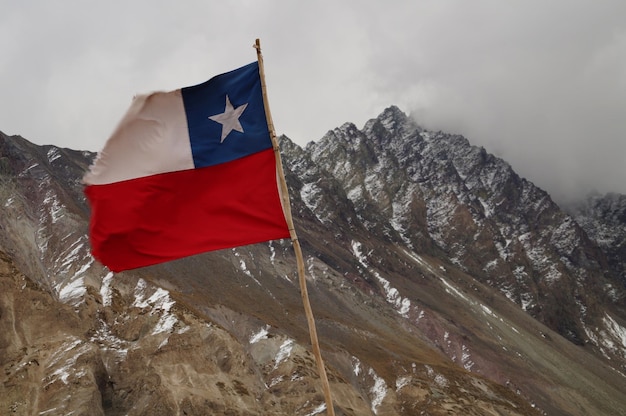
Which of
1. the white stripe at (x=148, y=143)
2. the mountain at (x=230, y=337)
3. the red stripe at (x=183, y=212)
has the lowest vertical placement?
the red stripe at (x=183, y=212)

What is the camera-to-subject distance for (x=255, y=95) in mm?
11250

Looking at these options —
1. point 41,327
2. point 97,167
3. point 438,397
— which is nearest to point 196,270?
point 438,397

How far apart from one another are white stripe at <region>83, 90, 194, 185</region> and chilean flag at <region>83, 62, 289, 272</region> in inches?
0.8

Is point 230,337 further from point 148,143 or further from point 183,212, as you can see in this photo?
point 148,143

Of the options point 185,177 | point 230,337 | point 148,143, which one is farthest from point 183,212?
point 230,337

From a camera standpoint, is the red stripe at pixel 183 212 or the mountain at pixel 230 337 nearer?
the red stripe at pixel 183 212

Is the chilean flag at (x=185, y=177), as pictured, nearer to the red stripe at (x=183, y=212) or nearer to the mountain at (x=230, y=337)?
the red stripe at (x=183, y=212)

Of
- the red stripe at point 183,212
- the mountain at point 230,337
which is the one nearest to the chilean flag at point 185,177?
the red stripe at point 183,212

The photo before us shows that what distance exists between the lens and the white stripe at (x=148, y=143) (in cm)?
1140

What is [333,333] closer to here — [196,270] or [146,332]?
[196,270]

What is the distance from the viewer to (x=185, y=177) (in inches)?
453

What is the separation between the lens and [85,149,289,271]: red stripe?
1132cm

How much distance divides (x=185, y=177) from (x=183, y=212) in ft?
2.39

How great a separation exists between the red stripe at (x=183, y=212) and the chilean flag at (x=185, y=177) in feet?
0.07
